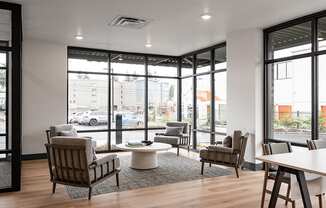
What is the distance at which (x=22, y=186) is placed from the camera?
446 centimetres

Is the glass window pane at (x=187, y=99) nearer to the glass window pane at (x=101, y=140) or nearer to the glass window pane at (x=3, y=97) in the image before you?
the glass window pane at (x=101, y=140)

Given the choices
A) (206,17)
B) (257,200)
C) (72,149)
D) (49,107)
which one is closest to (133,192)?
(72,149)

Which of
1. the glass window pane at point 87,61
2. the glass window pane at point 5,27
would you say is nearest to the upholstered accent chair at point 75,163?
the glass window pane at point 5,27

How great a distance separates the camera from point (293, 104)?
5273 mm

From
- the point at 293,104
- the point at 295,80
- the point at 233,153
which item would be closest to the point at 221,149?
the point at 233,153

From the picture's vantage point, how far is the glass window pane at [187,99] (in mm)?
8508

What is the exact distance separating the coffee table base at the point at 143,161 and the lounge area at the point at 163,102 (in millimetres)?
30

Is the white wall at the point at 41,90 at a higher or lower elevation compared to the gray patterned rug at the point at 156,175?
higher

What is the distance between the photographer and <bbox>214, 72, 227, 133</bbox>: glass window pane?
7.03m

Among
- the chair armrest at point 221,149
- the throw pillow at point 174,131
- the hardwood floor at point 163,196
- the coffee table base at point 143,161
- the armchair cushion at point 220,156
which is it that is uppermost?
the throw pillow at point 174,131

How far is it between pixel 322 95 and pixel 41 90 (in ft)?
20.3

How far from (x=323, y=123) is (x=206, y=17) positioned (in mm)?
2779

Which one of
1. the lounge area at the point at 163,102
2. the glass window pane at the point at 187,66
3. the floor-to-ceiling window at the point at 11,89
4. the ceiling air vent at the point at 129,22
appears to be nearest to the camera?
the lounge area at the point at 163,102

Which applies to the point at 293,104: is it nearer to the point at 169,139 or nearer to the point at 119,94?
→ the point at 169,139
